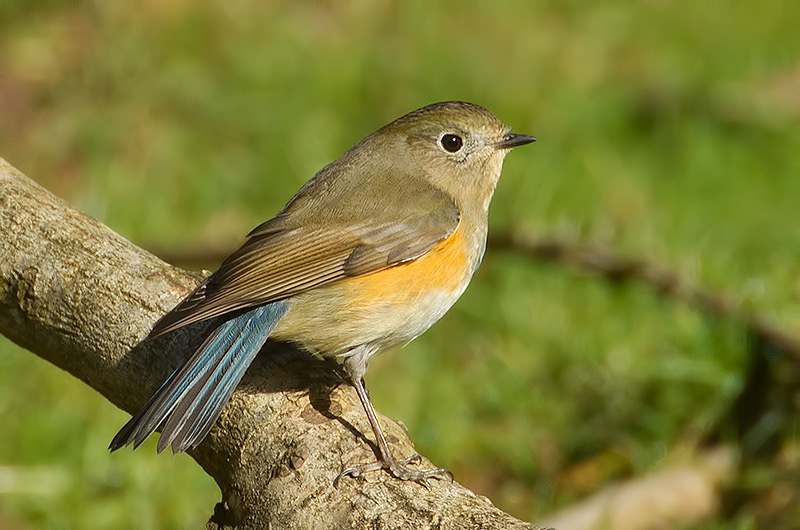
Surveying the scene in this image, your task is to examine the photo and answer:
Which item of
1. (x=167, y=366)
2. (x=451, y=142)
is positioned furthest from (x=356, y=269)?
(x=451, y=142)

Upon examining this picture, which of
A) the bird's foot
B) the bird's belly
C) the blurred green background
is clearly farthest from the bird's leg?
the blurred green background

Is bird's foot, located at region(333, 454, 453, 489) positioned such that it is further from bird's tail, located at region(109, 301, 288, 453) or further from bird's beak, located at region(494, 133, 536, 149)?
bird's beak, located at region(494, 133, 536, 149)

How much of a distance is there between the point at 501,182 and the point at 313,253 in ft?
10.1

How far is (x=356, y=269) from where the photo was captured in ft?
12.0

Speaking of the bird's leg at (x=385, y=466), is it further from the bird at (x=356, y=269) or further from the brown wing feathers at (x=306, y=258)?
the brown wing feathers at (x=306, y=258)

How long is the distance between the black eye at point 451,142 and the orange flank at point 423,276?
0.54 metres

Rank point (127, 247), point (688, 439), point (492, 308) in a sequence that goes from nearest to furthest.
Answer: point (127, 247) < point (688, 439) < point (492, 308)

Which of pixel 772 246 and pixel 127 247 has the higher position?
pixel 772 246

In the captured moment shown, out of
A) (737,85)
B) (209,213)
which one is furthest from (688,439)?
(737,85)

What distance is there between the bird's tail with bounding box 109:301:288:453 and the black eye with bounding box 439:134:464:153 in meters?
1.27

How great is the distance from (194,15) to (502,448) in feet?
13.6

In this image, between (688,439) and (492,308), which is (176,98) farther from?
(688,439)

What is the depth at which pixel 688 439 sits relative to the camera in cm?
460

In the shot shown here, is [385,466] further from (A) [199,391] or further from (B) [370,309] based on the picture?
(B) [370,309]
